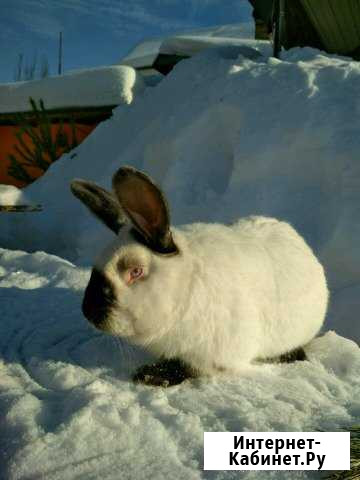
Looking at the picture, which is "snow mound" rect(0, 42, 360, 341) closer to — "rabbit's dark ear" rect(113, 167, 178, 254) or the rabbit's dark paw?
the rabbit's dark paw

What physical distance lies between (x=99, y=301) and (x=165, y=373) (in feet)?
1.82

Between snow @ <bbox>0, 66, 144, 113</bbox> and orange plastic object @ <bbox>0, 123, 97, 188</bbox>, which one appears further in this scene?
orange plastic object @ <bbox>0, 123, 97, 188</bbox>

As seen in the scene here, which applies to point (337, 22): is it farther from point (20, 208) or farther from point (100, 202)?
point (100, 202)

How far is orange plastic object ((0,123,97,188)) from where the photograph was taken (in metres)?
11.8

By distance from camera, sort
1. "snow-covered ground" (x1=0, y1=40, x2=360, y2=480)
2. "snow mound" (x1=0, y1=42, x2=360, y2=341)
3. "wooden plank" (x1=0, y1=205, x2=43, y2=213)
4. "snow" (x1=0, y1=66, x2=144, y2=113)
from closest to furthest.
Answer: "snow-covered ground" (x1=0, y1=40, x2=360, y2=480) < "snow mound" (x1=0, y1=42, x2=360, y2=341) < "wooden plank" (x1=0, y1=205, x2=43, y2=213) < "snow" (x1=0, y1=66, x2=144, y2=113)

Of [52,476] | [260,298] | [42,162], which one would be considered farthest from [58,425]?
[42,162]

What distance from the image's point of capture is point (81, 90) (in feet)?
37.3

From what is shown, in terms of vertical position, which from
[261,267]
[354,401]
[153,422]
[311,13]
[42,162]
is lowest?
[42,162]

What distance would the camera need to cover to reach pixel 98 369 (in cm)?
281

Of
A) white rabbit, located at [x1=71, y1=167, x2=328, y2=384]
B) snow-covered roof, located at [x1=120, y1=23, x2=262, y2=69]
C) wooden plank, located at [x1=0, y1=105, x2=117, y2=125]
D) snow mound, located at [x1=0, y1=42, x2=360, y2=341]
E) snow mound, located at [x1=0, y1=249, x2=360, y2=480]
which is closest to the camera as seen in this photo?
snow mound, located at [x1=0, y1=249, x2=360, y2=480]

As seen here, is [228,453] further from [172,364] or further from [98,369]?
[98,369]

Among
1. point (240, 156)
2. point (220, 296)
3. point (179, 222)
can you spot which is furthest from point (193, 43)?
point (220, 296)

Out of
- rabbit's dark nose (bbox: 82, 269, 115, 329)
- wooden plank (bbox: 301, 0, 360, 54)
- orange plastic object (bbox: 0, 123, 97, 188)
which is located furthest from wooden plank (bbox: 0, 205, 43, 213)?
wooden plank (bbox: 301, 0, 360, 54)

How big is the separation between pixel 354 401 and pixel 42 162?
30.3 ft
